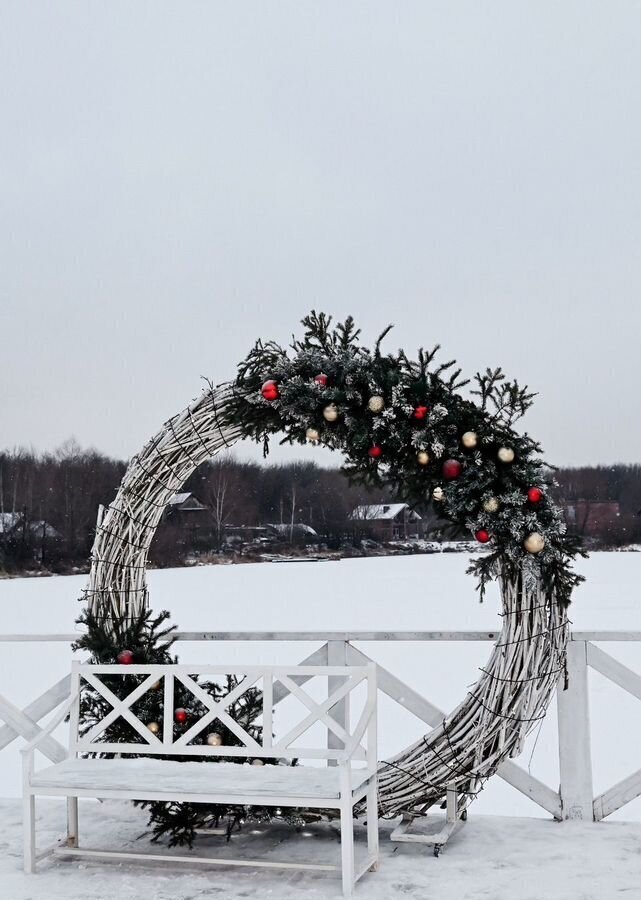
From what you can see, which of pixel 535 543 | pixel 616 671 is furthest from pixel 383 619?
pixel 535 543

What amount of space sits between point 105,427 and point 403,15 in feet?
85.0

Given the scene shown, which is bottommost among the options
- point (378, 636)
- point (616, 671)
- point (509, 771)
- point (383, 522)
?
point (509, 771)

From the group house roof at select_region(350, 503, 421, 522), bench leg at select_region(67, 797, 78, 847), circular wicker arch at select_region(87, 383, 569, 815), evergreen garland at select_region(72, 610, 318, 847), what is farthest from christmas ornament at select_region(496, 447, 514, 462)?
house roof at select_region(350, 503, 421, 522)

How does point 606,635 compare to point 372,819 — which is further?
point 606,635

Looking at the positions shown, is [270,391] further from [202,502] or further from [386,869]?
[202,502]

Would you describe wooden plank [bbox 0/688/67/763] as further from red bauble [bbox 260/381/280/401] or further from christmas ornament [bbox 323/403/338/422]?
christmas ornament [bbox 323/403/338/422]

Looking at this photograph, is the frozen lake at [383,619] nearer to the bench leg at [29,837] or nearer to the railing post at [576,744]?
the railing post at [576,744]

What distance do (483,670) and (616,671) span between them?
28.1 inches

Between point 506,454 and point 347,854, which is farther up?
point 506,454

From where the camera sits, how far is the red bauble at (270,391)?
4.48 m

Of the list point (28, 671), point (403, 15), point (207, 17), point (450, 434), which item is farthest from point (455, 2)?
point (28, 671)

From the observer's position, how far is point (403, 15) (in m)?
9.34

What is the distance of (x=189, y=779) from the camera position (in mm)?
4051

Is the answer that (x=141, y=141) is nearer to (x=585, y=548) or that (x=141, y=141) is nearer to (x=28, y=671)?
(x=28, y=671)
